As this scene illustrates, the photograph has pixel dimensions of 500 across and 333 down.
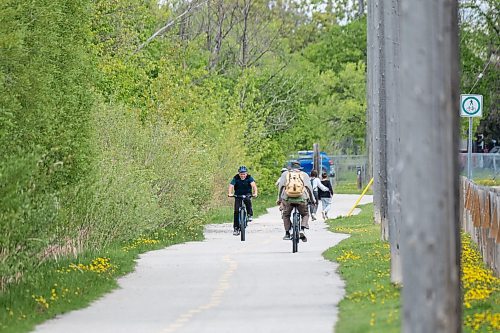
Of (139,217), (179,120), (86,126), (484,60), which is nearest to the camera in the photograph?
(86,126)

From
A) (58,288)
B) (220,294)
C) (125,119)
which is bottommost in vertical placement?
(220,294)

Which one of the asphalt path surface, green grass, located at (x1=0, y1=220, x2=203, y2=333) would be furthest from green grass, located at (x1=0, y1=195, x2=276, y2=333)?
the asphalt path surface

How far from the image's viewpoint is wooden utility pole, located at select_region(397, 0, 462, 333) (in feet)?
34.3

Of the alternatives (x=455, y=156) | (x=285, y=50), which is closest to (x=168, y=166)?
(x=455, y=156)

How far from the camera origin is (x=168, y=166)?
122 feet

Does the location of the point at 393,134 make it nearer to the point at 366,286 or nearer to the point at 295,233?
the point at 366,286

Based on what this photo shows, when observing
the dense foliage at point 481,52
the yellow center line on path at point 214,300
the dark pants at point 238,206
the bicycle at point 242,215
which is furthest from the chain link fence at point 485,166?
the yellow center line on path at point 214,300

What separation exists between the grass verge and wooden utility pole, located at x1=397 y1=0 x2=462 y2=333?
4089 mm

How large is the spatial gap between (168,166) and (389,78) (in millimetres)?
14671

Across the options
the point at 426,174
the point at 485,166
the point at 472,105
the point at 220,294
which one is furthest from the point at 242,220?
the point at 485,166

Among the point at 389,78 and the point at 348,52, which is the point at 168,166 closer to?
the point at 389,78

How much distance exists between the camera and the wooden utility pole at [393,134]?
21078 mm

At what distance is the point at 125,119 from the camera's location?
3466 cm

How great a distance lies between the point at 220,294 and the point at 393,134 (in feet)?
10.8
